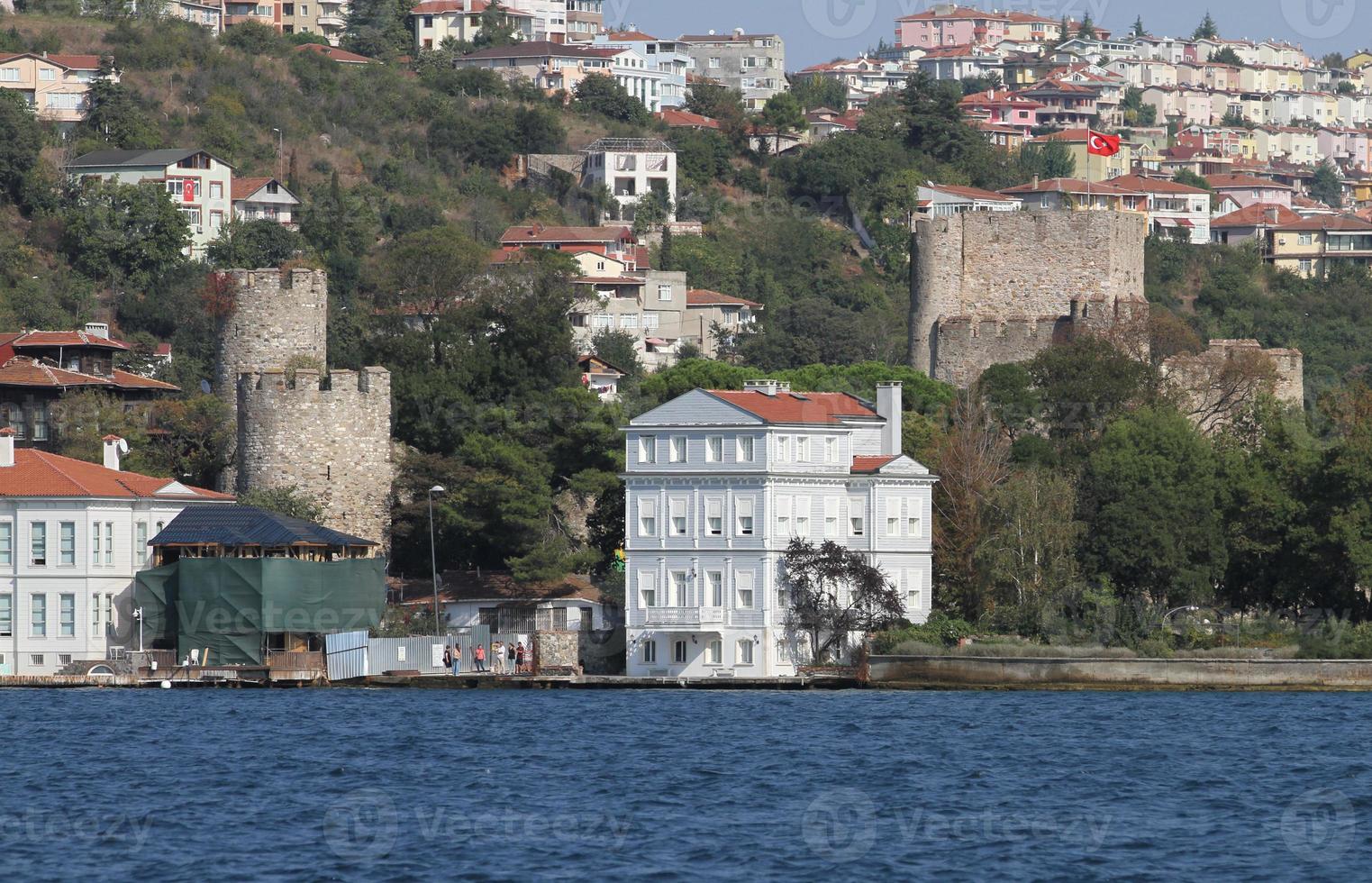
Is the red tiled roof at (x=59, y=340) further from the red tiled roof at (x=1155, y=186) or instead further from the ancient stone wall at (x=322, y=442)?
the red tiled roof at (x=1155, y=186)

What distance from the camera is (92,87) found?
11088 cm

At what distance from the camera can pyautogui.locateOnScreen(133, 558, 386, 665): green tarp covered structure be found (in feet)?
182

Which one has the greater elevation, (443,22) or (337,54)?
(443,22)

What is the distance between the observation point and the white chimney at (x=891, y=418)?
58750 millimetres

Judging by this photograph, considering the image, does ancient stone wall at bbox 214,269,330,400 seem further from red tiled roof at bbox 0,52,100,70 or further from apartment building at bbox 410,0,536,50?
apartment building at bbox 410,0,536,50

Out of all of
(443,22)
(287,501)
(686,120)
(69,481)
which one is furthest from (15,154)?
(443,22)

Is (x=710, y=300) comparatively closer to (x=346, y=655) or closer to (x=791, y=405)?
(x=791, y=405)

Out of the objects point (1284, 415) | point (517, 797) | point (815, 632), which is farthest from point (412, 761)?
point (1284, 415)

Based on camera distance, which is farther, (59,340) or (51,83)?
(51,83)

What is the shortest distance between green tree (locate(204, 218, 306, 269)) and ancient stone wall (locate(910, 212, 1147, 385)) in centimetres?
3127

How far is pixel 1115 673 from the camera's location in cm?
5244

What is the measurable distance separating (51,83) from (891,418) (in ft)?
216

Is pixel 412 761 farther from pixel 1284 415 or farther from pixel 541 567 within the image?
pixel 1284 415

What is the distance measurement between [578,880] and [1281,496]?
98.4ft
